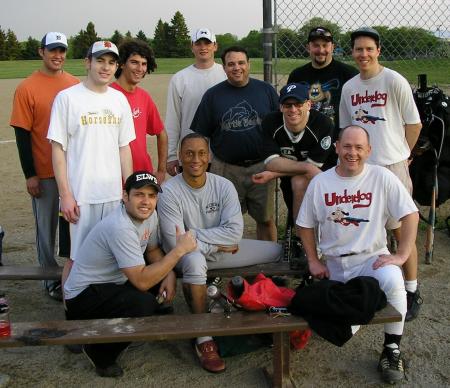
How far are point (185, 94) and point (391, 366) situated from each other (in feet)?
9.58

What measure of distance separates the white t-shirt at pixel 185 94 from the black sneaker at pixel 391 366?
2663 millimetres

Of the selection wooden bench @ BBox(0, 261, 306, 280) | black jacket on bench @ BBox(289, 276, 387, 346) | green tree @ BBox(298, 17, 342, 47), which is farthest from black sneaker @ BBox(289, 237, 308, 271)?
green tree @ BBox(298, 17, 342, 47)

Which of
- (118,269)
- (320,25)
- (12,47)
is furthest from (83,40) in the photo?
(118,269)

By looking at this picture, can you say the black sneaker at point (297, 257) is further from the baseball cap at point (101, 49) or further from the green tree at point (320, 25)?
the green tree at point (320, 25)

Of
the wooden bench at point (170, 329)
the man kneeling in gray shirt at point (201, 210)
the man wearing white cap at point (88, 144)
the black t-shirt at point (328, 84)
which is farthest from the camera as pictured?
the black t-shirt at point (328, 84)

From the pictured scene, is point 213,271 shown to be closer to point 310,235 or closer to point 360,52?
point 310,235

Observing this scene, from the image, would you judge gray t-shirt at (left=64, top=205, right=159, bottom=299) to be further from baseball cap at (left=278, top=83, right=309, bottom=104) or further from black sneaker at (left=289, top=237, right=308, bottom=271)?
baseball cap at (left=278, top=83, right=309, bottom=104)

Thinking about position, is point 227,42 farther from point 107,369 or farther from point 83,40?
point 107,369

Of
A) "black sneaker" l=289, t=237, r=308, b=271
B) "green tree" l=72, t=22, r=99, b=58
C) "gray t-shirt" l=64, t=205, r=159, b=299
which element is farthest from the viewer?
"green tree" l=72, t=22, r=99, b=58

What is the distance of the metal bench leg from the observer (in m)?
3.44

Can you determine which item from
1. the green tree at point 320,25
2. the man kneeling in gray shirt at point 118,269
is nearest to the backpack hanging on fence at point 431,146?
the green tree at point 320,25

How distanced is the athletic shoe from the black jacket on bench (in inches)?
89.5

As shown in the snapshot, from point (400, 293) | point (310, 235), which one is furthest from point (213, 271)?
point (400, 293)

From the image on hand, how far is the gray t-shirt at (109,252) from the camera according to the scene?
3547 mm
